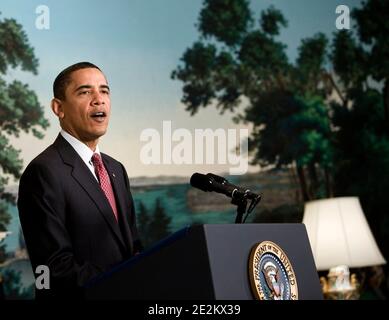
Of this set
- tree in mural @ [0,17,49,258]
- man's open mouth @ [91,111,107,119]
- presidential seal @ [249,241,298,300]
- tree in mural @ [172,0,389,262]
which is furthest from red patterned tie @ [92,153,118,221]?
tree in mural @ [172,0,389,262]

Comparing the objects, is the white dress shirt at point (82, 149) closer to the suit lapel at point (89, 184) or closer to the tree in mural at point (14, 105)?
the suit lapel at point (89, 184)

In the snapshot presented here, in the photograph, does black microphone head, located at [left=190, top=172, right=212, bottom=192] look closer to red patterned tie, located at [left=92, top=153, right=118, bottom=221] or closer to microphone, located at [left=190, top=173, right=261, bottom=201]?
microphone, located at [left=190, top=173, right=261, bottom=201]

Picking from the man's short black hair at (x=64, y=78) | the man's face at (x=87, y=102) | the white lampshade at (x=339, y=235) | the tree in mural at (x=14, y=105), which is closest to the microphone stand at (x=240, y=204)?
the man's face at (x=87, y=102)

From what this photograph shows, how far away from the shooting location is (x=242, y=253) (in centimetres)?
169

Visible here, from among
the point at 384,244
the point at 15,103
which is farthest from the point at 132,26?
the point at 384,244

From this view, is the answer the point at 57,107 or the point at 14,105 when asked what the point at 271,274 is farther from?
the point at 14,105

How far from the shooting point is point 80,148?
2.19m

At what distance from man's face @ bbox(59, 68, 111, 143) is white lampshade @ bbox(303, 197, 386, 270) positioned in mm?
2373

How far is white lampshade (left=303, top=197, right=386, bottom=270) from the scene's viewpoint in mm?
4270

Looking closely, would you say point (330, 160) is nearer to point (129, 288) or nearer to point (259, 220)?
point (259, 220)

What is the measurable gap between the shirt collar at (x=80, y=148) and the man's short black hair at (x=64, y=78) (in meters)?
0.12
